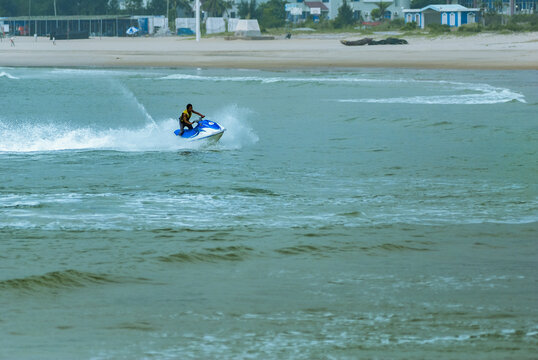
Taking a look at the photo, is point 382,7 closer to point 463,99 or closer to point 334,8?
point 334,8

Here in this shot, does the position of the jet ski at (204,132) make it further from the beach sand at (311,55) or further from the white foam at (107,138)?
the beach sand at (311,55)

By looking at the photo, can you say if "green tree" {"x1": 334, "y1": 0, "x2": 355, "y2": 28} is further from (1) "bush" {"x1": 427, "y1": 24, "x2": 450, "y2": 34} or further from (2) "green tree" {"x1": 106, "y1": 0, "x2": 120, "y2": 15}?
(2) "green tree" {"x1": 106, "y1": 0, "x2": 120, "y2": 15}

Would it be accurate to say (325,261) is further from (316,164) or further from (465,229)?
(316,164)

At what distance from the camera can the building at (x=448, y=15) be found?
10131 centimetres

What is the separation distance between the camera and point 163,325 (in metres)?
8.57

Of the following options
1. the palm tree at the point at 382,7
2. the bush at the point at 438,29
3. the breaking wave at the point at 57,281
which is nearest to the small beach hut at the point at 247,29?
the bush at the point at 438,29

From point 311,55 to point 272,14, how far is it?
181 feet

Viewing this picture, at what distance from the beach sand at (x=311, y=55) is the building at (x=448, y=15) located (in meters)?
24.4

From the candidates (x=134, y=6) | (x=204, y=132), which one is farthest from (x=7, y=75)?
(x=134, y=6)

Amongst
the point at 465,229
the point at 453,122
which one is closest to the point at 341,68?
the point at 453,122

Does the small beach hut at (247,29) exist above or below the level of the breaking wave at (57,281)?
above

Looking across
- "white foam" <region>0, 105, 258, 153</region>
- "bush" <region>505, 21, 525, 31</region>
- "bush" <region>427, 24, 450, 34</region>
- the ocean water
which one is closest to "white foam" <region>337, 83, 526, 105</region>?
the ocean water

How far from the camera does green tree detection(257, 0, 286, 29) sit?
115125 mm

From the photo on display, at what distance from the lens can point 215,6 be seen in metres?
124
